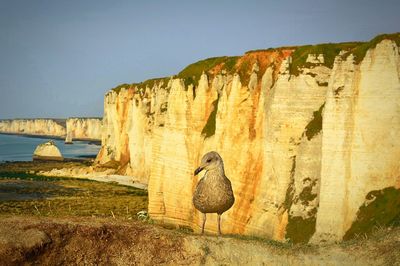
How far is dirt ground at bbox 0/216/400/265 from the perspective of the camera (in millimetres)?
12609

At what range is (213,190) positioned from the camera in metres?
13.9

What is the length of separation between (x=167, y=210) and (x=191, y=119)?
9.79m

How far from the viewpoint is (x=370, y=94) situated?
28703 mm

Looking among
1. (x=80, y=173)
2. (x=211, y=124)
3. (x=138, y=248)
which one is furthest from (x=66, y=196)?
(x=138, y=248)

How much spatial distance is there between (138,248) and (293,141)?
23.4 metres

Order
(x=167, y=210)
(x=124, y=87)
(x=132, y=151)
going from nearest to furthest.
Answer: (x=167, y=210) < (x=132, y=151) < (x=124, y=87)

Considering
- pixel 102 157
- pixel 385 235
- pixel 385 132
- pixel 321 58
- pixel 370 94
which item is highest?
pixel 321 58

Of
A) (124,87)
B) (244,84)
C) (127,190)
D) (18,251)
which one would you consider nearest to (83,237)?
(18,251)

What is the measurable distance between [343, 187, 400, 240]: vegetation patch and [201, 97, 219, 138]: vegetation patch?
1914 centimetres

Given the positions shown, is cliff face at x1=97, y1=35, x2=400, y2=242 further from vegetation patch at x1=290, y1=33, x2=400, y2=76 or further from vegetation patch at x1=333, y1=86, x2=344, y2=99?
vegetation patch at x1=290, y1=33, x2=400, y2=76

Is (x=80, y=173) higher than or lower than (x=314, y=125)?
lower

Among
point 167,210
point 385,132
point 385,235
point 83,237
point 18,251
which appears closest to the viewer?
point 18,251

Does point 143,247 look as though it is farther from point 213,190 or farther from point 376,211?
point 376,211

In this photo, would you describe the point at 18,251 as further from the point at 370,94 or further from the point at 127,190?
the point at 127,190
